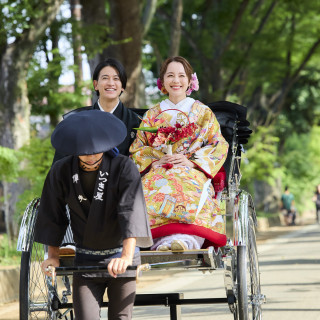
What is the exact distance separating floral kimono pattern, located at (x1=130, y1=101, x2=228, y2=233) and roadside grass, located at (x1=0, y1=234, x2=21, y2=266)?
17.1 feet

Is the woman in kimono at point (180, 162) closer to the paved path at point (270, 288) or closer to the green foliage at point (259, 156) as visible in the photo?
the paved path at point (270, 288)

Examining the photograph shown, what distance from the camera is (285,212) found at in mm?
29141

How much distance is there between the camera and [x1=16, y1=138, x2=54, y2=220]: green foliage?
35.4ft

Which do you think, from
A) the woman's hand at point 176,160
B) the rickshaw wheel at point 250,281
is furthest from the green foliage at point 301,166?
the woman's hand at point 176,160

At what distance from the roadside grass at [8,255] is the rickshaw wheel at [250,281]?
5360mm

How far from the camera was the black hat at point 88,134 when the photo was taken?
3545 millimetres

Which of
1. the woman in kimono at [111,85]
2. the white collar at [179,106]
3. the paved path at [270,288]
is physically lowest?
the paved path at [270,288]

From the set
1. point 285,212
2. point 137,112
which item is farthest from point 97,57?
point 285,212

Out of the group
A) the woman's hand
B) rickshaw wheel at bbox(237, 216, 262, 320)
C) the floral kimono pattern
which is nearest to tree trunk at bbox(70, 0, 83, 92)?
the floral kimono pattern

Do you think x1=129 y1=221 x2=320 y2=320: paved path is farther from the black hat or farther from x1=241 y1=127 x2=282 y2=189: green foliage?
x1=241 y1=127 x2=282 y2=189: green foliage

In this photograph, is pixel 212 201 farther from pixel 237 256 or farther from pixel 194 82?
pixel 194 82

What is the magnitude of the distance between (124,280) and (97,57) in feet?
30.7

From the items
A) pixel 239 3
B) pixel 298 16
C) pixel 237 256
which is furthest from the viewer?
pixel 298 16

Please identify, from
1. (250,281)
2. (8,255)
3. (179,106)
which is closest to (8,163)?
(8,255)
